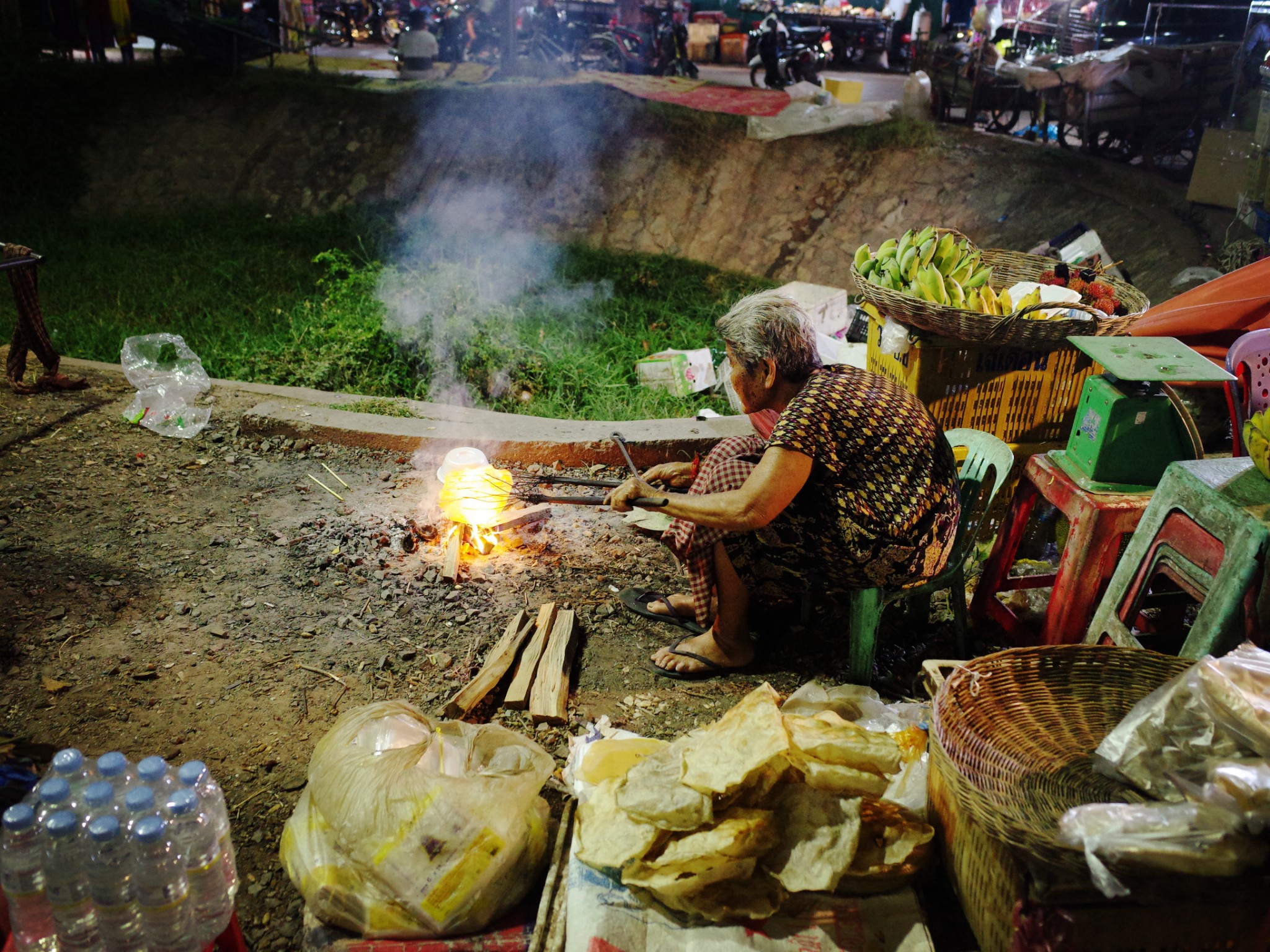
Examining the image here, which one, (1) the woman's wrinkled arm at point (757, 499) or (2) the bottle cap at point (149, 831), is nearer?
(2) the bottle cap at point (149, 831)

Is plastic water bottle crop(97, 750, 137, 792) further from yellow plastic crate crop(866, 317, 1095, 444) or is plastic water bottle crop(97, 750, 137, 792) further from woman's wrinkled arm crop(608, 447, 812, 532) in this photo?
yellow plastic crate crop(866, 317, 1095, 444)

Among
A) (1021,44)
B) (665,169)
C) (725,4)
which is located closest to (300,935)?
(665,169)

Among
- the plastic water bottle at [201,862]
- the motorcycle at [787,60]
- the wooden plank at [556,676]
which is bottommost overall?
the wooden plank at [556,676]

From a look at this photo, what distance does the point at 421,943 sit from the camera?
2273 mm

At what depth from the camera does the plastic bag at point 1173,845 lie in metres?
1.69

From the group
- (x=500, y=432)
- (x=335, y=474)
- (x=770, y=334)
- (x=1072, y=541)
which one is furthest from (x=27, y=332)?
(x=1072, y=541)

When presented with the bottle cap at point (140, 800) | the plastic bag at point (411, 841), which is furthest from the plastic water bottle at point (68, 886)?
the plastic bag at point (411, 841)

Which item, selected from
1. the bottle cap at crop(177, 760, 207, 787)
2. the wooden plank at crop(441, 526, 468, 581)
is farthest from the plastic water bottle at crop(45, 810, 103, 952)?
the wooden plank at crop(441, 526, 468, 581)

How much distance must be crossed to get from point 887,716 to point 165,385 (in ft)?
16.7

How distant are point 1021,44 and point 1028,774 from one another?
51.0 ft

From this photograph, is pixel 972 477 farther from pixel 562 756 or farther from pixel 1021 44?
pixel 1021 44

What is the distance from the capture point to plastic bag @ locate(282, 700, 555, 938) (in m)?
2.23

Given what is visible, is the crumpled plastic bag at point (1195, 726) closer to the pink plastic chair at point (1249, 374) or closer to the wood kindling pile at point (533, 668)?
the pink plastic chair at point (1249, 374)

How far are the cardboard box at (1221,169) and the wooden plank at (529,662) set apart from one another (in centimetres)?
841
